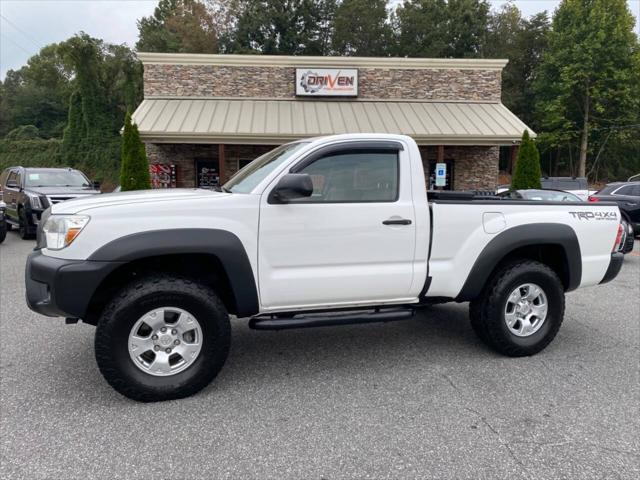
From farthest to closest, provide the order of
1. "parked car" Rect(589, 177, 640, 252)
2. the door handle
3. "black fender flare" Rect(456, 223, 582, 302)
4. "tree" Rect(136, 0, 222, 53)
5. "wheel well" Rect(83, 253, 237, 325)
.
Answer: "tree" Rect(136, 0, 222, 53) < "parked car" Rect(589, 177, 640, 252) < "black fender flare" Rect(456, 223, 582, 302) < the door handle < "wheel well" Rect(83, 253, 237, 325)

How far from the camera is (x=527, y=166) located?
16.0 meters

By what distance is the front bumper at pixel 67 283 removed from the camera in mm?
3104

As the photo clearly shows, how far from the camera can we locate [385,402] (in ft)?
11.1

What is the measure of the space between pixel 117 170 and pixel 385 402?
1394 inches

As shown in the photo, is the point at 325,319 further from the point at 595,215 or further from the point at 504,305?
the point at 595,215

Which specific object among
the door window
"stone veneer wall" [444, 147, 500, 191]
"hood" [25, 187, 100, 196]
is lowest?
"hood" [25, 187, 100, 196]

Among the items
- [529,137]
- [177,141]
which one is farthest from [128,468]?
[529,137]

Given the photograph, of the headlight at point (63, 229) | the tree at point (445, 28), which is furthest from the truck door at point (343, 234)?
the tree at point (445, 28)

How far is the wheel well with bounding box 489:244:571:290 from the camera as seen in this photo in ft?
14.1

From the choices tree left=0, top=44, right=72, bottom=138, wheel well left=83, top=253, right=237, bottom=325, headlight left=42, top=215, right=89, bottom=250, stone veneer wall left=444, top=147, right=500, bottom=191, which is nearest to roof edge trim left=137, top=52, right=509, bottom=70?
stone veneer wall left=444, top=147, right=500, bottom=191

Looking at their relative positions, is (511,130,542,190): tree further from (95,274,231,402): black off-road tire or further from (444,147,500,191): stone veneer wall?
(95,274,231,402): black off-road tire

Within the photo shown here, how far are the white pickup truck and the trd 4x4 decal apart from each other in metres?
0.04

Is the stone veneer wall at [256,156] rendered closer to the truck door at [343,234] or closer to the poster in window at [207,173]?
the poster in window at [207,173]

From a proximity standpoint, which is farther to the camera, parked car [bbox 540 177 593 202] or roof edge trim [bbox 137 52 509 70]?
parked car [bbox 540 177 593 202]
